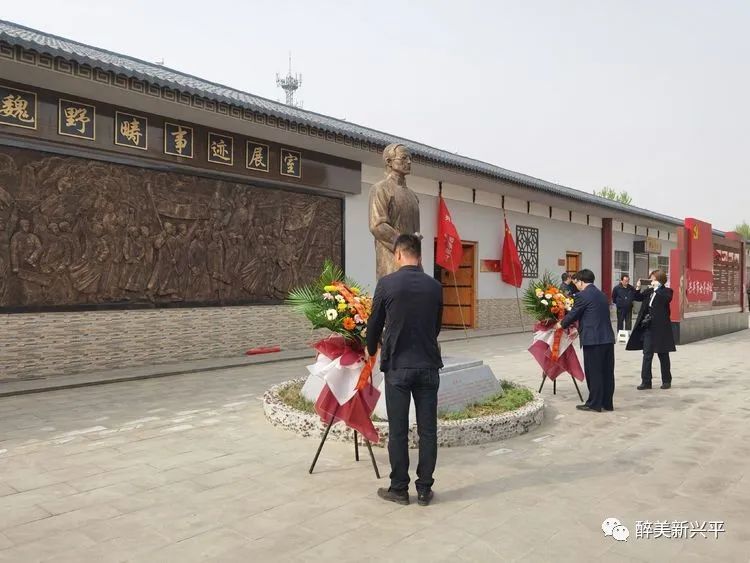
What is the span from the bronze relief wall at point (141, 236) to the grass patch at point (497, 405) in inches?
194

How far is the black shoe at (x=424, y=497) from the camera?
10.7ft

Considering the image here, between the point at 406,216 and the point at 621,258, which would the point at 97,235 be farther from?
the point at 621,258

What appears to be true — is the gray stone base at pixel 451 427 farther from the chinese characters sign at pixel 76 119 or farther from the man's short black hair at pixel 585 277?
the chinese characters sign at pixel 76 119

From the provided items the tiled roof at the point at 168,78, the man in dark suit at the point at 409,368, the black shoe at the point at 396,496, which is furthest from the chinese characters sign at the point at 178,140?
the black shoe at the point at 396,496

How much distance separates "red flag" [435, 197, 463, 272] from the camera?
1271cm

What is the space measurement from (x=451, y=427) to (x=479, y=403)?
0.87 m

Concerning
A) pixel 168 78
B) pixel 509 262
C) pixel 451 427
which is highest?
pixel 168 78

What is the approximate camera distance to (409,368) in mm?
3254

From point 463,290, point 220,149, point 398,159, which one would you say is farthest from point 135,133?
point 463,290

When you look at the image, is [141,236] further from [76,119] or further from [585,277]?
[585,277]

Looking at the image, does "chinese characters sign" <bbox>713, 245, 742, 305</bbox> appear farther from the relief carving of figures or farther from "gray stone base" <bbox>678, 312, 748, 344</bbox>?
the relief carving of figures

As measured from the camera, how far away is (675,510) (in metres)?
3.23

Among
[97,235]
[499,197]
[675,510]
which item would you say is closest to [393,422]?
[675,510]

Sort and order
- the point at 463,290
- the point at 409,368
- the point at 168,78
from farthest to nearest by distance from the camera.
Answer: the point at 463,290 → the point at 168,78 → the point at 409,368
